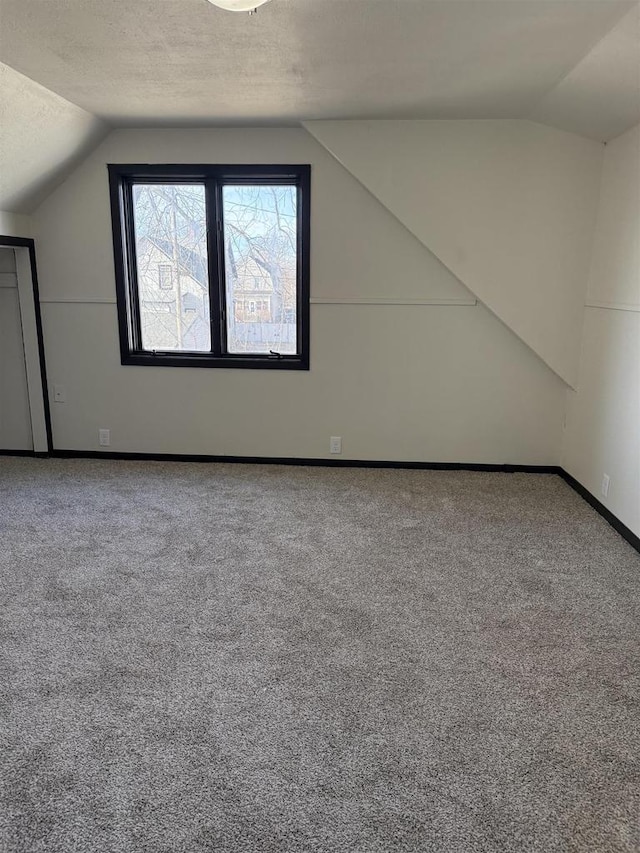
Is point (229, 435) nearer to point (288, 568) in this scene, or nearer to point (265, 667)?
point (288, 568)

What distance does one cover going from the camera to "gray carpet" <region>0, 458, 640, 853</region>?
1431 mm

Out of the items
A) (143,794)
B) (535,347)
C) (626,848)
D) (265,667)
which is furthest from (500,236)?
(143,794)

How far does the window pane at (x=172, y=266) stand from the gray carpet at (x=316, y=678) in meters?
1.29

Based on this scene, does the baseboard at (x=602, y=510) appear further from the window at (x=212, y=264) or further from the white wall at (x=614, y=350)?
the window at (x=212, y=264)

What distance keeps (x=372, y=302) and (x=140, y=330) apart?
1.67 m

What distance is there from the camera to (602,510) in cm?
325

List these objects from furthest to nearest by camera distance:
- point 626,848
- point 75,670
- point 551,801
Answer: point 75,670, point 551,801, point 626,848

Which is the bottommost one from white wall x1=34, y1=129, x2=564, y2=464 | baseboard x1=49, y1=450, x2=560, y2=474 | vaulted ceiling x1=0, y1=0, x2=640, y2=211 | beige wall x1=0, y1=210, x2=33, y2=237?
baseboard x1=49, y1=450, x2=560, y2=474

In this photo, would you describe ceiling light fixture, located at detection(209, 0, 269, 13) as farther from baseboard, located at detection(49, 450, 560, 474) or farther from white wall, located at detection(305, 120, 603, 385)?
baseboard, located at detection(49, 450, 560, 474)

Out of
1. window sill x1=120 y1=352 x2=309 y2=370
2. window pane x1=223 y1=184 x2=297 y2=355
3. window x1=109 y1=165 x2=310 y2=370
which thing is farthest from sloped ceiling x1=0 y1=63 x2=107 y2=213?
window sill x1=120 y1=352 x2=309 y2=370

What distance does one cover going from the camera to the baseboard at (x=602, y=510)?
2.90 meters

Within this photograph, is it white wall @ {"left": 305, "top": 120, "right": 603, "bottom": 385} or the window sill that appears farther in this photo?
the window sill

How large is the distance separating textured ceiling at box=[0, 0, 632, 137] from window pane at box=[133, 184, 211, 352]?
0.60 metres

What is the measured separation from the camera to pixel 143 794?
1.49 m
